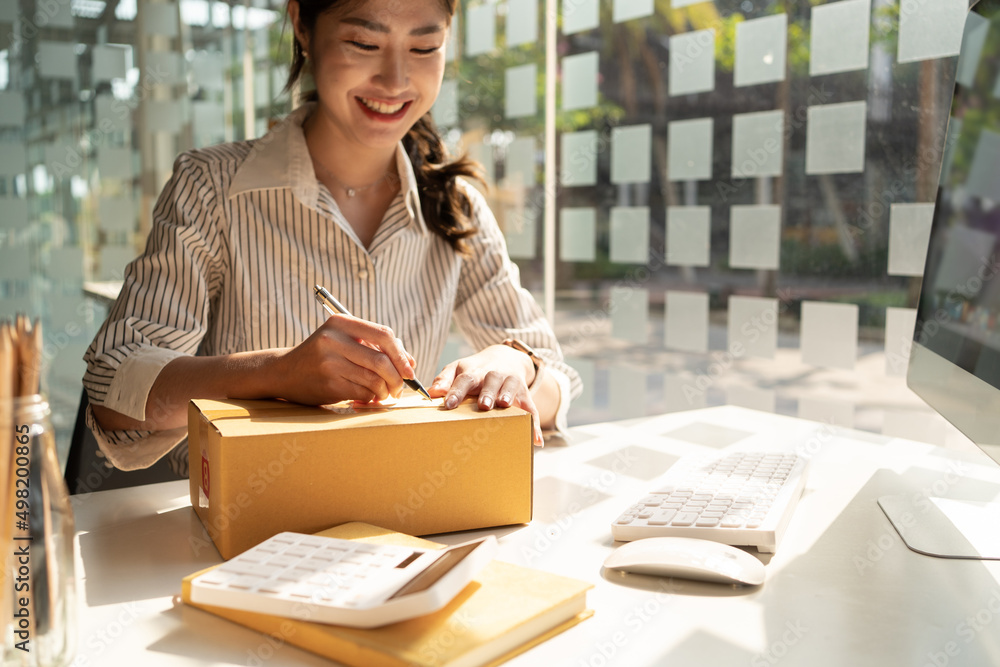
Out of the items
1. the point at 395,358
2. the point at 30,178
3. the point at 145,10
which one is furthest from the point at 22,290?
the point at 395,358

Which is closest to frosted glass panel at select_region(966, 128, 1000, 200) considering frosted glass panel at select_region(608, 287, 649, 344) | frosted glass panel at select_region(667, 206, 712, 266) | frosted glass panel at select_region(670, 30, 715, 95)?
frosted glass panel at select_region(667, 206, 712, 266)

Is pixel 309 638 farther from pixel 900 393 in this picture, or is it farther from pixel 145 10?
pixel 145 10

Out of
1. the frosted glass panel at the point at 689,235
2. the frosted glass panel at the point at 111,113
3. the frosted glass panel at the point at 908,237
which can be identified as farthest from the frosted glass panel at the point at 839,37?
the frosted glass panel at the point at 111,113

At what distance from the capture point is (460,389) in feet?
3.00

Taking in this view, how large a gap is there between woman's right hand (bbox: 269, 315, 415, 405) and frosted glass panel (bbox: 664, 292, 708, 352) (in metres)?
1.48

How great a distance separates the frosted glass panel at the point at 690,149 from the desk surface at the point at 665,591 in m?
1.29

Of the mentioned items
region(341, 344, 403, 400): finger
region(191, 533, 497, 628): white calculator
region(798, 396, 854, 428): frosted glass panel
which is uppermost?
region(341, 344, 403, 400): finger

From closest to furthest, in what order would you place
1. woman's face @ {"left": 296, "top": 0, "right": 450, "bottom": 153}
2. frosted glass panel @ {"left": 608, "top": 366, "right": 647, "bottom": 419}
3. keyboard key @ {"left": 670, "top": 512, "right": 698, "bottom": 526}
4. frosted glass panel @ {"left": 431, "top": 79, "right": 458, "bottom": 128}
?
keyboard key @ {"left": 670, "top": 512, "right": 698, "bottom": 526} → woman's face @ {"left": 296, "top": 0, "right": 450, "bottom": 153} → frosted glass panel @ {"left": 608, "top": 366, "right": 647, "bottom": 419} → frosted glass panel @ {"left": 431, "top": 79, "right": 458, "bottom": 128}

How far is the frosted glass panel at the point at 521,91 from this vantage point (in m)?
2.79

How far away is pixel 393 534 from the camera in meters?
0.74

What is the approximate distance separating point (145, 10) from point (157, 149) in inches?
18.0

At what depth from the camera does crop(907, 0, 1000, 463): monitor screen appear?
846mm

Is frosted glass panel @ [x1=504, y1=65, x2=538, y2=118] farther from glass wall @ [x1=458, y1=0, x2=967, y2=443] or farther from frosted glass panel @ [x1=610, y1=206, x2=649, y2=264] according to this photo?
frosted glass panel @ [x1=610, y1=206, x2=649, y2=264]

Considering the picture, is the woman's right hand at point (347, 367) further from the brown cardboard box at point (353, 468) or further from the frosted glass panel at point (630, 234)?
the frosted glass panel at point (630, 234)
